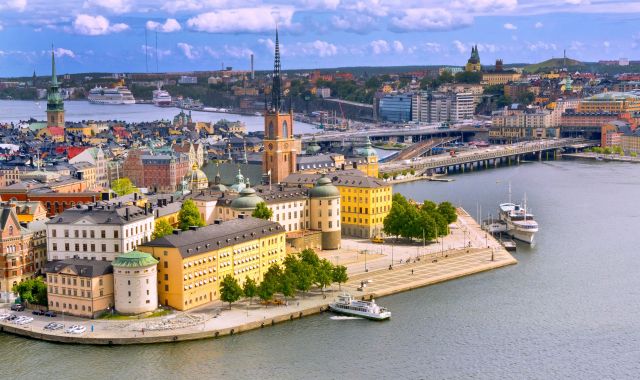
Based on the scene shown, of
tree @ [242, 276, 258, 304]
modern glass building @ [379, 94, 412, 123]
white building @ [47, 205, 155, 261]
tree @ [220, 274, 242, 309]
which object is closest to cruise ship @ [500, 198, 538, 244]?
tree @ [242, 276, 258, 304]

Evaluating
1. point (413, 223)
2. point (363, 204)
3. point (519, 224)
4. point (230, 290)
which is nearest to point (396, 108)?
point (519, 224)

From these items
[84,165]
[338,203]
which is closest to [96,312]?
[338,203]

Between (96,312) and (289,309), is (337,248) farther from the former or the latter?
(96,312)

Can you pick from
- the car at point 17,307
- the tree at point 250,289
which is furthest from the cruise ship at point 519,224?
the car at point 17,307

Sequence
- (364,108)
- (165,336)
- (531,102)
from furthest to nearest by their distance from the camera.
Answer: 1. (364,108)
2. (531,102)
3. (165,336)

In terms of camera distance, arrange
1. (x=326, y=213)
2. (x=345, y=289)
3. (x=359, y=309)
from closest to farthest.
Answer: (x=359, y=309)
(x=345, y=289)
(x=326, y=213)

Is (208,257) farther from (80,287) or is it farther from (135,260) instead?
(80,287)

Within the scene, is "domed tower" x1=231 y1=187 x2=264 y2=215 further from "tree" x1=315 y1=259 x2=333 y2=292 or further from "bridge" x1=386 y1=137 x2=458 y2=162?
"bridge" x1=386 y1=137 x2=458 y2=162
